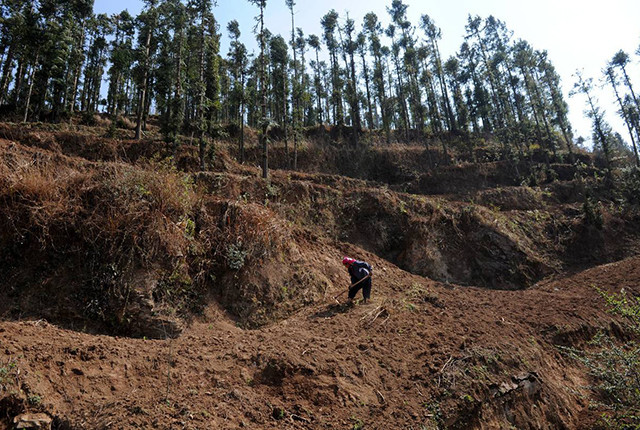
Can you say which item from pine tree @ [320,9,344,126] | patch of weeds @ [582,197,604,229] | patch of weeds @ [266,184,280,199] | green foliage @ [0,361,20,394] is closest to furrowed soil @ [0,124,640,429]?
green foliage @ [0,361,20,394]

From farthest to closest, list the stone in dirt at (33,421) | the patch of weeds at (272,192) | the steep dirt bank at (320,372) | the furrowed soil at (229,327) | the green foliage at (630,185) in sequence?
1. the green foliage at (630,185)
2. the patch of weeds at (272,192)
3. the furrowed soil at (229,327)
4. the steep dirt bank at (320,372)
5. the stone in dirt at (33,421)

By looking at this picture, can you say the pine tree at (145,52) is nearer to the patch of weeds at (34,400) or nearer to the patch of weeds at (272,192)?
the patch of weeds at (272,192)

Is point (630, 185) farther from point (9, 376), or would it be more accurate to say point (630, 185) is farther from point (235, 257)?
point (9, 376)

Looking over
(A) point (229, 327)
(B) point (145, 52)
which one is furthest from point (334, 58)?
(A) point (229, 327)

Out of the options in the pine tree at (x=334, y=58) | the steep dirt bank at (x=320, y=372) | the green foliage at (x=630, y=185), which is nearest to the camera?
the steep dirt bank at (x=320, y=372)

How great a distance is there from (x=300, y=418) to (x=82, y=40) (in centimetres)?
3926

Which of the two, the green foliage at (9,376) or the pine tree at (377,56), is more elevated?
the pine tree at (377,56)

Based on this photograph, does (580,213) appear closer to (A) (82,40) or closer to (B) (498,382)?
(B) (498,382)

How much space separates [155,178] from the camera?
24.7 feet

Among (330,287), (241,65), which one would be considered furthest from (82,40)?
(330,287)

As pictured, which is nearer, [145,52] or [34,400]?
[34,400]

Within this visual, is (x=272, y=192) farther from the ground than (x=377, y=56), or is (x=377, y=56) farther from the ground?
(x=377, y=56)

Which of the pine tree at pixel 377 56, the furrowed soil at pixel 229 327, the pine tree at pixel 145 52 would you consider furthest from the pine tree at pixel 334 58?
the furrowed soil at pixel 229 327

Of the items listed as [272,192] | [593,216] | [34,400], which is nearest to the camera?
[34,400]
